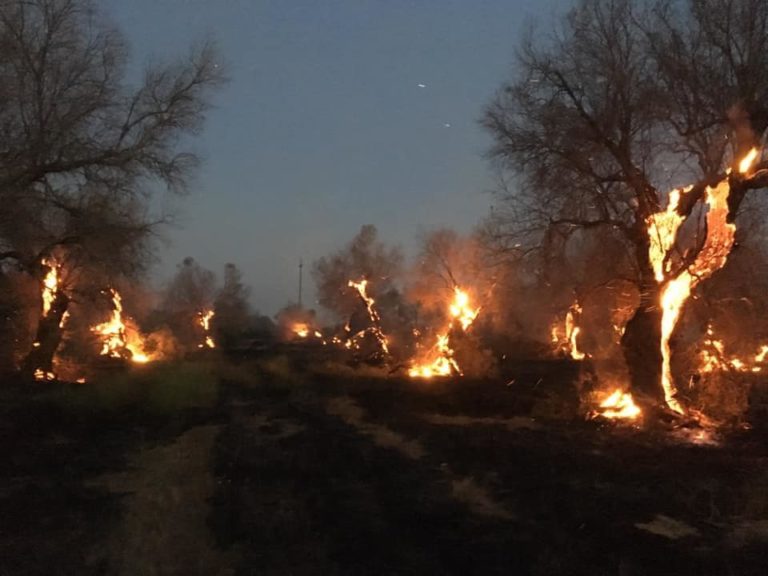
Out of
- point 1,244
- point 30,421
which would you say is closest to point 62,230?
point 1,244

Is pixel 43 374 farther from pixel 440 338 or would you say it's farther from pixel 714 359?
pixel 714 359

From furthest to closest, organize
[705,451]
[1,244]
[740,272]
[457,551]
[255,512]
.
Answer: [740,272], [1,244], [705,451], [255,512], [457,551]

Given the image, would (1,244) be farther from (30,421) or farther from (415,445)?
(415,445)

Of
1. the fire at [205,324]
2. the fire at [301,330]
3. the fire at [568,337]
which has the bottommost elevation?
the fire at [568,337]

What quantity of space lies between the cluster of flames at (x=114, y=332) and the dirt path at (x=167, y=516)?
13.1 metres

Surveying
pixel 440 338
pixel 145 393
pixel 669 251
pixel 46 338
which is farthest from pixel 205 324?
pixel 669 251

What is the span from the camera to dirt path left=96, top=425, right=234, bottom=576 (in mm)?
8609

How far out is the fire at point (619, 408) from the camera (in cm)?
1941

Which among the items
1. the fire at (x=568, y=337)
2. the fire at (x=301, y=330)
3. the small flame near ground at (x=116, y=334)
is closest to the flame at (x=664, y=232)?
the fire at (x=568, y=337)

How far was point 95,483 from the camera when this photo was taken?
12.4m

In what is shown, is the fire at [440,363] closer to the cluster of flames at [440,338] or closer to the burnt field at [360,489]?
the cluster of flames at [440,338]

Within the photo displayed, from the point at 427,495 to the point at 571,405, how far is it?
9995 millimetres

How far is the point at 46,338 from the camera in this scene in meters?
27.7

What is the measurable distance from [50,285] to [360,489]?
61.6 ft
